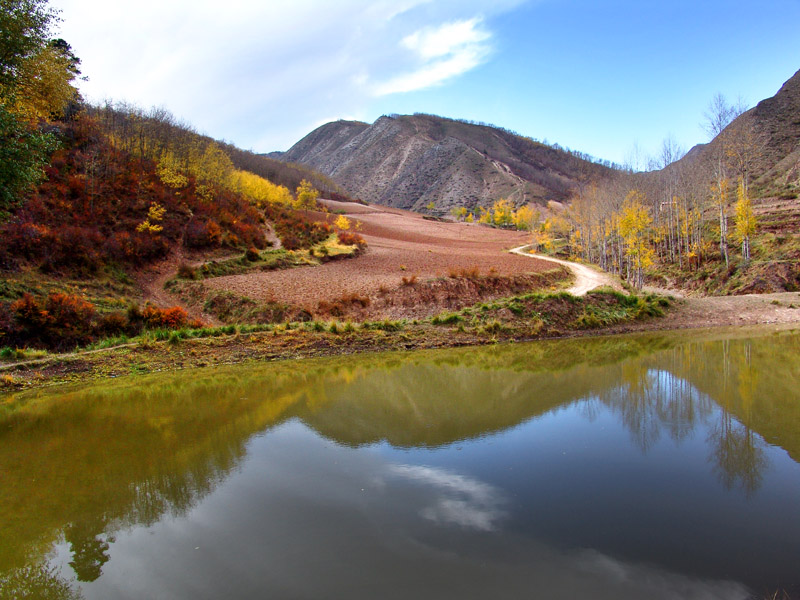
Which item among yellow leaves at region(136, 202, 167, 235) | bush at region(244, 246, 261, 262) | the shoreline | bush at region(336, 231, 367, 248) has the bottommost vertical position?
the shoreline

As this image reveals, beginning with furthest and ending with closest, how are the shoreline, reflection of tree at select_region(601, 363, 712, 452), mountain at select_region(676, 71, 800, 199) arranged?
mountain at select_region(676, 71, 800, 199) → the shoreline → reflection of tree at select_region(601, 363, 712, 452)

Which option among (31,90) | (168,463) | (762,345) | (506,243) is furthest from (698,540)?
(506,243)

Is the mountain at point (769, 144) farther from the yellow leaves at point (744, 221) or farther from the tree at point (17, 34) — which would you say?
the tree at point (17, 34)

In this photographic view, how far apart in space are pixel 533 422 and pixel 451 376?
5.30 metres

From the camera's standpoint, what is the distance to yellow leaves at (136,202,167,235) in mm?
35594

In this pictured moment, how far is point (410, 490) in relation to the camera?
7.36 metres

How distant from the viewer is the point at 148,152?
5016cm

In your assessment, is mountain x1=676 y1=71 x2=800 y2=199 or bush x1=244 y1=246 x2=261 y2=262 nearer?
bush x1=244 y1=246 x2=261 y2=262

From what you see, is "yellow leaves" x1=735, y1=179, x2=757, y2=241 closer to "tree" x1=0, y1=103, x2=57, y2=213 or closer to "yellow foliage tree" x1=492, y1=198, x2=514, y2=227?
"tree" x1=0, y1=103, x2=57, y2=213

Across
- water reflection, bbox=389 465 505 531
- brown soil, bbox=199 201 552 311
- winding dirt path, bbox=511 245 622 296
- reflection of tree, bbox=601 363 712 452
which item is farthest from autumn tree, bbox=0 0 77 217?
winding dirt path, bbox=511 245 622 296

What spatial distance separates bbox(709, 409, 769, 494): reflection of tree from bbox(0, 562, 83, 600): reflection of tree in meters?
9.18

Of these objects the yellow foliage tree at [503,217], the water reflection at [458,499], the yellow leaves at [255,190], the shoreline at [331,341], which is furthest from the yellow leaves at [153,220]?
the yellow foliage tree at [503,217]

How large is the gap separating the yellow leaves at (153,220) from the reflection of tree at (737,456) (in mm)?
37778

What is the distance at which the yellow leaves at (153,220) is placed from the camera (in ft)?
117
